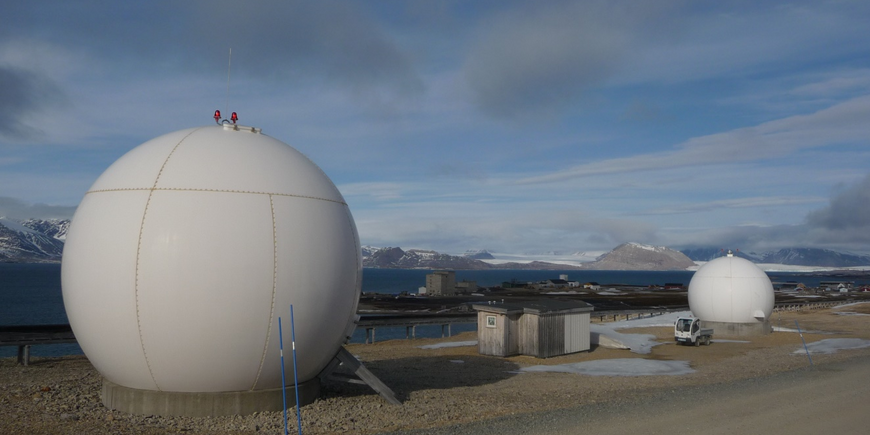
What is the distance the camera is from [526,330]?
25.4m

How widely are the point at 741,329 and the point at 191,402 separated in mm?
32412

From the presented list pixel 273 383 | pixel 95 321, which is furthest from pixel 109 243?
pixel 273 383

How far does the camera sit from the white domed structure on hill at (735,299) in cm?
3591

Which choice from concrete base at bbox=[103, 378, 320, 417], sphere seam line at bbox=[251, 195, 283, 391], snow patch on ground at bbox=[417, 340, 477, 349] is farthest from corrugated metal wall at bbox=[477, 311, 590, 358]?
sphere seam line at bbox=[251, 195, 283, 391]

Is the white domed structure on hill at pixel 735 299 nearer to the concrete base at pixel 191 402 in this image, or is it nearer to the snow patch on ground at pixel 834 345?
the snow patch on ground at pixel 834 345

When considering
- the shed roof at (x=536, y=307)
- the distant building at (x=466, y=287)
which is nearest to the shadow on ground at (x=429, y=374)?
the shed roof at (x=536, y=307)

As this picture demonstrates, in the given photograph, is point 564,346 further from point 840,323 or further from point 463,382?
point 840,323

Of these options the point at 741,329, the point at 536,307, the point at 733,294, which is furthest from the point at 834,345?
the point at 536,307

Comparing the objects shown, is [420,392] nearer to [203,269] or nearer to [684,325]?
[203,269]

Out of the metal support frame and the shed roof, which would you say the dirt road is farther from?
the shed roof

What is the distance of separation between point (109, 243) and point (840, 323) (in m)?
48.7

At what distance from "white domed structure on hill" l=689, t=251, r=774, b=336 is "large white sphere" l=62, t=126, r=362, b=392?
29.4 metres

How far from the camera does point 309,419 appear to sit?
12969mm

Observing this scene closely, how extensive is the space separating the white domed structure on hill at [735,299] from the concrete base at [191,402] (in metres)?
30.4
